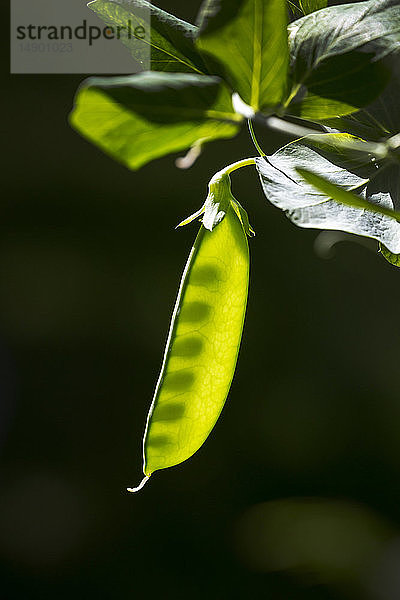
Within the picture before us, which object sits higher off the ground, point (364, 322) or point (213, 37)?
point (213, 37)

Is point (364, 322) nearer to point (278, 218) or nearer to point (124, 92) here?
point (278, 218)

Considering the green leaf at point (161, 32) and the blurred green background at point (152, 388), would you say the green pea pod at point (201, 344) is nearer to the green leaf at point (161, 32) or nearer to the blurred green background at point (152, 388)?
the green leaf at point (161, 32)

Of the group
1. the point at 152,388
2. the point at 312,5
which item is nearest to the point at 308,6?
the point at 312,5

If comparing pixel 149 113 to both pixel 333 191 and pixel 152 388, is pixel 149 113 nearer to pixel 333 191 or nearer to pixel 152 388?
pixel 333 191

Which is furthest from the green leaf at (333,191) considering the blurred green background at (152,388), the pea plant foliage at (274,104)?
the blurred green background at (152,388)

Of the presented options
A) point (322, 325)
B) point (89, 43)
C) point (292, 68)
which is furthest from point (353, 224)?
point (322, 325)
